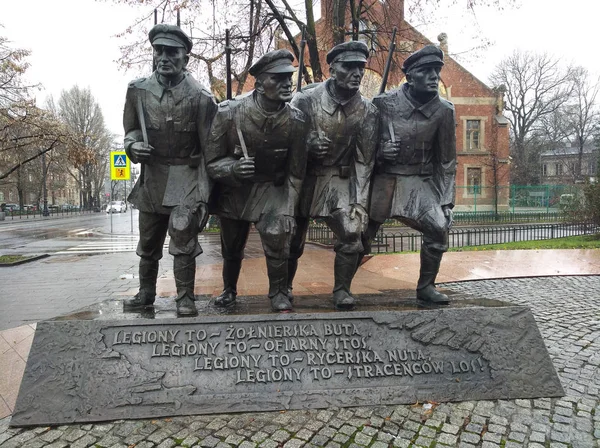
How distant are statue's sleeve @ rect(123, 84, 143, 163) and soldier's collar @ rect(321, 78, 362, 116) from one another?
1.59 m

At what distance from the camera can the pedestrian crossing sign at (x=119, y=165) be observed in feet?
48.7

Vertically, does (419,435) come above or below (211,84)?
below

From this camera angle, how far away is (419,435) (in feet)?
9.25

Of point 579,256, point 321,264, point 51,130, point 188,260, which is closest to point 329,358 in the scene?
point 188,260

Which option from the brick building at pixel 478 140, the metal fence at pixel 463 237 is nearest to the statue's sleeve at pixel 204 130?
the metal fence at pixel 463 237

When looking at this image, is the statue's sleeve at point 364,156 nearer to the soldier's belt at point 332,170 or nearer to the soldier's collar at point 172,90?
the soldier's belt at point 332,170

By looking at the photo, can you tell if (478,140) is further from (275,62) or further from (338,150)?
(275,62)

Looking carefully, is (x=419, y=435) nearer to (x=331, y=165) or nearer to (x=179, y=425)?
(x=179, y=425)

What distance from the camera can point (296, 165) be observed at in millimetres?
3746

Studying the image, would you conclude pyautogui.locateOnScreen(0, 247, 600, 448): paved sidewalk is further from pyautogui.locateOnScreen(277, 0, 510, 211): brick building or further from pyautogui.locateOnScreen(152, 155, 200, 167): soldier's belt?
pyautogui.locateOnScreen(277, 0, 510, 211): brick building

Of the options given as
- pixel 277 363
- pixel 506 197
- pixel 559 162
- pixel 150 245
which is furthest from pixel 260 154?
pixel 559 162

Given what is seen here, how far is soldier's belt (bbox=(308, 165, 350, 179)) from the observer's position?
→ 3.89 m

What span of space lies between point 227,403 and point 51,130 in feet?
32.9

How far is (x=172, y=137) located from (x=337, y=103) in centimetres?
143
